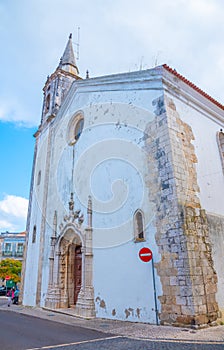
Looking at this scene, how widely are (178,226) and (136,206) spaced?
1576 mm

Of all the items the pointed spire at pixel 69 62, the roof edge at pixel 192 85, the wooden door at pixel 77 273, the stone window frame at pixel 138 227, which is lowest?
the wooden door at pixel 77 273

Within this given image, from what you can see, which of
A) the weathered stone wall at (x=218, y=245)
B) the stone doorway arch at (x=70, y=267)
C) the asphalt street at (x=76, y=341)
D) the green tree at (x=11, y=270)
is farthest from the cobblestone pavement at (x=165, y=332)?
the green tree at (x=11, y=270)

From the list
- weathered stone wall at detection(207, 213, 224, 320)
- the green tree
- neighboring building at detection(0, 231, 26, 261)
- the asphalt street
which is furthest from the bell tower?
neighboring building at detection(0, 231, 26, 261)

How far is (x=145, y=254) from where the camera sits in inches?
255

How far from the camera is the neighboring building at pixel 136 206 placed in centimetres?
627

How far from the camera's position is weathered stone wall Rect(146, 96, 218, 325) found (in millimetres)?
5801

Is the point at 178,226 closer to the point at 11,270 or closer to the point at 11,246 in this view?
the point at 11,270

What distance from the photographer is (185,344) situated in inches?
167

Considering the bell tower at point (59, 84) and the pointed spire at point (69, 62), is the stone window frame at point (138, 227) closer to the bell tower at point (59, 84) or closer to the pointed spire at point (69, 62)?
the bell tower at point (59, 84)

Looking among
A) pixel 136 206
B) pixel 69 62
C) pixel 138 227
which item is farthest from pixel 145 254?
pixel 69 62

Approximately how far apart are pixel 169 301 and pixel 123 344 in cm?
194

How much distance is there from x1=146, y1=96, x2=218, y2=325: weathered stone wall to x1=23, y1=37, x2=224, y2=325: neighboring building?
25 millimetres

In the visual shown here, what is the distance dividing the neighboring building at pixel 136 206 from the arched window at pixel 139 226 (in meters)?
0.03

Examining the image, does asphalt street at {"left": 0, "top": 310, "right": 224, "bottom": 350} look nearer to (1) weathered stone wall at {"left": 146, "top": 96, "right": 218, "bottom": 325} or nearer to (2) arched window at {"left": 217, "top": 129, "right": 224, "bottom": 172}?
(1) weathered stone wall at {"left": 146, "top": 96, "right": 218, "bottom": 325}
